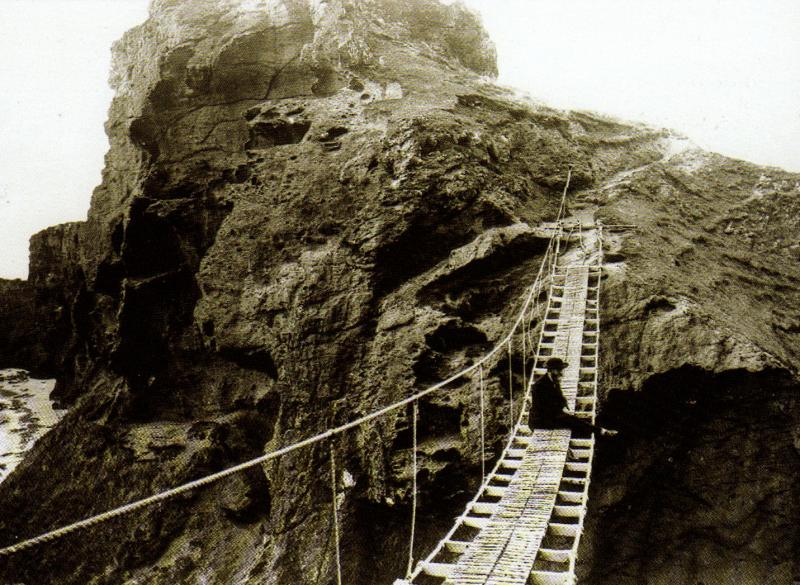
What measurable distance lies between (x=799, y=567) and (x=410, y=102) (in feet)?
35.9

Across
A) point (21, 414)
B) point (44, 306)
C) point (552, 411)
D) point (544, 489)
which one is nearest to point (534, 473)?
point (544, 489)

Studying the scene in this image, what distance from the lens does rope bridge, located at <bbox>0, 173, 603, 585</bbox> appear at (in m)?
5.18

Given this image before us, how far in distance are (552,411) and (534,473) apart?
1.04 m

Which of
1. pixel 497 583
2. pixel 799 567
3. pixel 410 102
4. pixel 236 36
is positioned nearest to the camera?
pixel 497 583

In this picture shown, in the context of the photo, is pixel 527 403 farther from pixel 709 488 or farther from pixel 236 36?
pixel 236 36

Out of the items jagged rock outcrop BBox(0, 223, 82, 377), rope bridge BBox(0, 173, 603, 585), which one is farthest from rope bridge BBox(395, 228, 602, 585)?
jagged rock outcrop BBox(0, 223, 82, 377)

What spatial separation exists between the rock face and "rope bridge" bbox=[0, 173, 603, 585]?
489 millimetres

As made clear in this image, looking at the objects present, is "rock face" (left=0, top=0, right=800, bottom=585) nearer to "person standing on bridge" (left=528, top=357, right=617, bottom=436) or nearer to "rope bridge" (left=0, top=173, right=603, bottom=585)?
"rope bridge" (left=0, top=173, right=603, bottom=585)

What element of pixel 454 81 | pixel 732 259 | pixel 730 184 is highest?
pixel 454 81

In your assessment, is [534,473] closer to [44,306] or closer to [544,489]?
[544,489]

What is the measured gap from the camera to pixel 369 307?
10.2 metres

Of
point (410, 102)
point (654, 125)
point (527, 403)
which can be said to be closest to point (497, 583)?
point (527, 403)

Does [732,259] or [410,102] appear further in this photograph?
[410,102]

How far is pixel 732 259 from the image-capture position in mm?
11391
